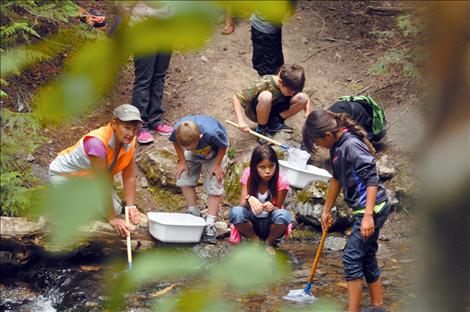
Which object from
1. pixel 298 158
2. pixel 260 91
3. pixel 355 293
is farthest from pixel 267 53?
pixel 355 293

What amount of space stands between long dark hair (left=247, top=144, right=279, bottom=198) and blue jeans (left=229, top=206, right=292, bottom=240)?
0.46 ft

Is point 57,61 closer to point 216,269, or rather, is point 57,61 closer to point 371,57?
point 216,269

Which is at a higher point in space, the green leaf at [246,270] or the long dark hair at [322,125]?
the long dark hair at [322,125]

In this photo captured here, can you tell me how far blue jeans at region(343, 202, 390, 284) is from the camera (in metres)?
4.41

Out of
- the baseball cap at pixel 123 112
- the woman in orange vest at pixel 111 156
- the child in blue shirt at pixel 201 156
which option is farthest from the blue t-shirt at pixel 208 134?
the baseball cap at pixel 123 112

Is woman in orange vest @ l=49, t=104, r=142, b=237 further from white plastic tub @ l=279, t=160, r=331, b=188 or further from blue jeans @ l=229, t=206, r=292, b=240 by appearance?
white plastic tub @ l=279, t=160, r=331, b=188

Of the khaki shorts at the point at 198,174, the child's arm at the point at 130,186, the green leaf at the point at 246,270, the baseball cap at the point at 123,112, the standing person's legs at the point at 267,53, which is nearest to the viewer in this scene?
the baseball cap at the point at 123,112

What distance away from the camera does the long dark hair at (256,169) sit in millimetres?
5336

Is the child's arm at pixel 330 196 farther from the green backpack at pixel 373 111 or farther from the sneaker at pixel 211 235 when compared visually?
the green backpack at pixel 373 111

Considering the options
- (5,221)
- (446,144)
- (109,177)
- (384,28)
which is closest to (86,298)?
(5,221)

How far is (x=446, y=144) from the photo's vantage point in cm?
79

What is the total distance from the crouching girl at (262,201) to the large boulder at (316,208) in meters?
0.71

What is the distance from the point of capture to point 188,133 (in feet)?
17.5

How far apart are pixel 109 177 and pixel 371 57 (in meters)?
7.89
